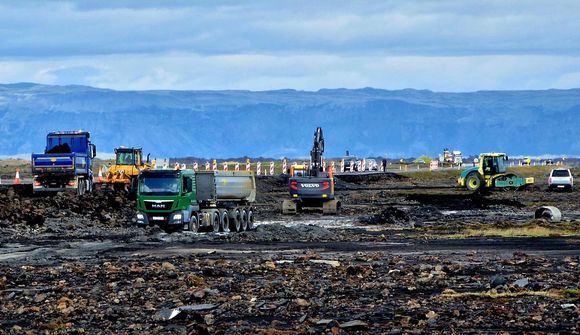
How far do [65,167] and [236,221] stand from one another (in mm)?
24688

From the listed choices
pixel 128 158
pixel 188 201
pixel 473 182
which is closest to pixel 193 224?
pixel 188 201

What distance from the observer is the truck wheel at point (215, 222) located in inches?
1992

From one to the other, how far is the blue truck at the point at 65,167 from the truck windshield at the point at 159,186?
26.2 metres

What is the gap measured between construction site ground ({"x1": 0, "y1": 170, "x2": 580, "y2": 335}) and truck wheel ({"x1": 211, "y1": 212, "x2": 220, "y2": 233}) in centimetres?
255

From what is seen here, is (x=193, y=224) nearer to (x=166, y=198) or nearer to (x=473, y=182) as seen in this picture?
(x=166, y=198)

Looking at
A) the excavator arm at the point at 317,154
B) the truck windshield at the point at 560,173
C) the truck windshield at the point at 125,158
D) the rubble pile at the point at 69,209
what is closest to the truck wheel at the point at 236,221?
the rubble pile at the point at 69,209

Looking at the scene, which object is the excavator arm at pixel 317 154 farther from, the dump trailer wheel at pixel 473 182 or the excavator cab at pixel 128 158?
the dump trailer wheel at pixel 473 182

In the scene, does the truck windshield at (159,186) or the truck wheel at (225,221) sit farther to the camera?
the truck wheel at (225,221)

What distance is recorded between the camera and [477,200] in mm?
75625

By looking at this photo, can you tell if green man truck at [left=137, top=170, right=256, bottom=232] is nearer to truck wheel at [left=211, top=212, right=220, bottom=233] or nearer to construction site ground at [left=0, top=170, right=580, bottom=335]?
truck wheel at [left=211, top=212, right=220, bottom=233]

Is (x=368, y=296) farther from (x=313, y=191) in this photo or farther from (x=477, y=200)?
(x=477, y=200)

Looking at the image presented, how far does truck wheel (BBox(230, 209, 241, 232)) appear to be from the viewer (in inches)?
2064

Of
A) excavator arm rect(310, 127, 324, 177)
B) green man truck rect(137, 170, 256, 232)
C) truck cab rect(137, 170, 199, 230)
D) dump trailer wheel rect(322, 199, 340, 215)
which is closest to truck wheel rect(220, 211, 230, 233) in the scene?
green man truck rect(137, 170, 256, 232)

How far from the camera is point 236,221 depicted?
52656 mm
